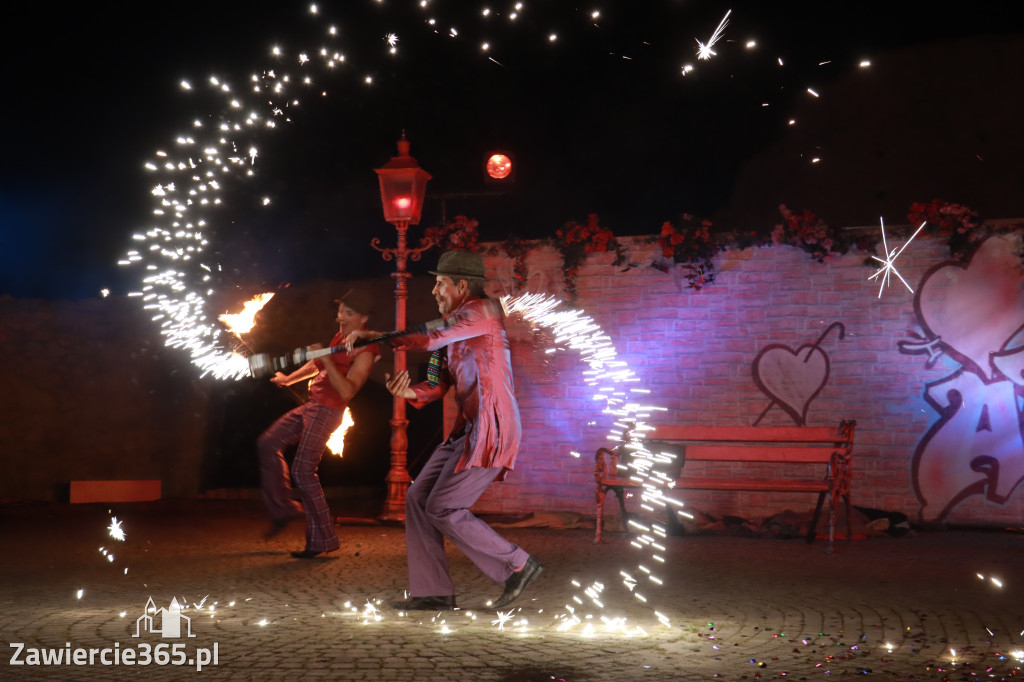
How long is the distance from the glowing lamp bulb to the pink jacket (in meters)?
9.60

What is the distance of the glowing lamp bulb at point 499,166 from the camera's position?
52.6 ft

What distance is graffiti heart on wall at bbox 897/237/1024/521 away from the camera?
35.9 feet

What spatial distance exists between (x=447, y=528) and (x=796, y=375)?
6065 millimetres

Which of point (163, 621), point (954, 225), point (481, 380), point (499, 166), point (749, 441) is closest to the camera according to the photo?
point (163, 621)

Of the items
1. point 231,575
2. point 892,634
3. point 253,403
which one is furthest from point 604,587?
point 253,403

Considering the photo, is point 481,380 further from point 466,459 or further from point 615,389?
point 615,389

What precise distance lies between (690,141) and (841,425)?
25.3ft

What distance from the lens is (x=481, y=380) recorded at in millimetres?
6543

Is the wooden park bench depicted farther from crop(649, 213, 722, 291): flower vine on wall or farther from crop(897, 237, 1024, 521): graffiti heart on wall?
crop(649, 213, 722, 291): flower vine on wall

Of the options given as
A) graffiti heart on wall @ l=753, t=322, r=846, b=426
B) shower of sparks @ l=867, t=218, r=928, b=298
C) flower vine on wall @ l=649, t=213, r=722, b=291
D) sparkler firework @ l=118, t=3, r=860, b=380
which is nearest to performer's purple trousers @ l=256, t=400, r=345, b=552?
sparkler firework @ l=118, t=3, r=860, b=380

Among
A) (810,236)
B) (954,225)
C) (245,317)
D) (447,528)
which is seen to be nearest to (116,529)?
(245,317)

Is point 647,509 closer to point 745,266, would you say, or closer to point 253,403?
point 745,266

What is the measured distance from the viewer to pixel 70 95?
1712 cm

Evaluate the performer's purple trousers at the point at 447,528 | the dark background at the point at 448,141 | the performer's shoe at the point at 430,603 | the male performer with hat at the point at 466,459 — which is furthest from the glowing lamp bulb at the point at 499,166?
the performer's shoe at the point at 430,603
